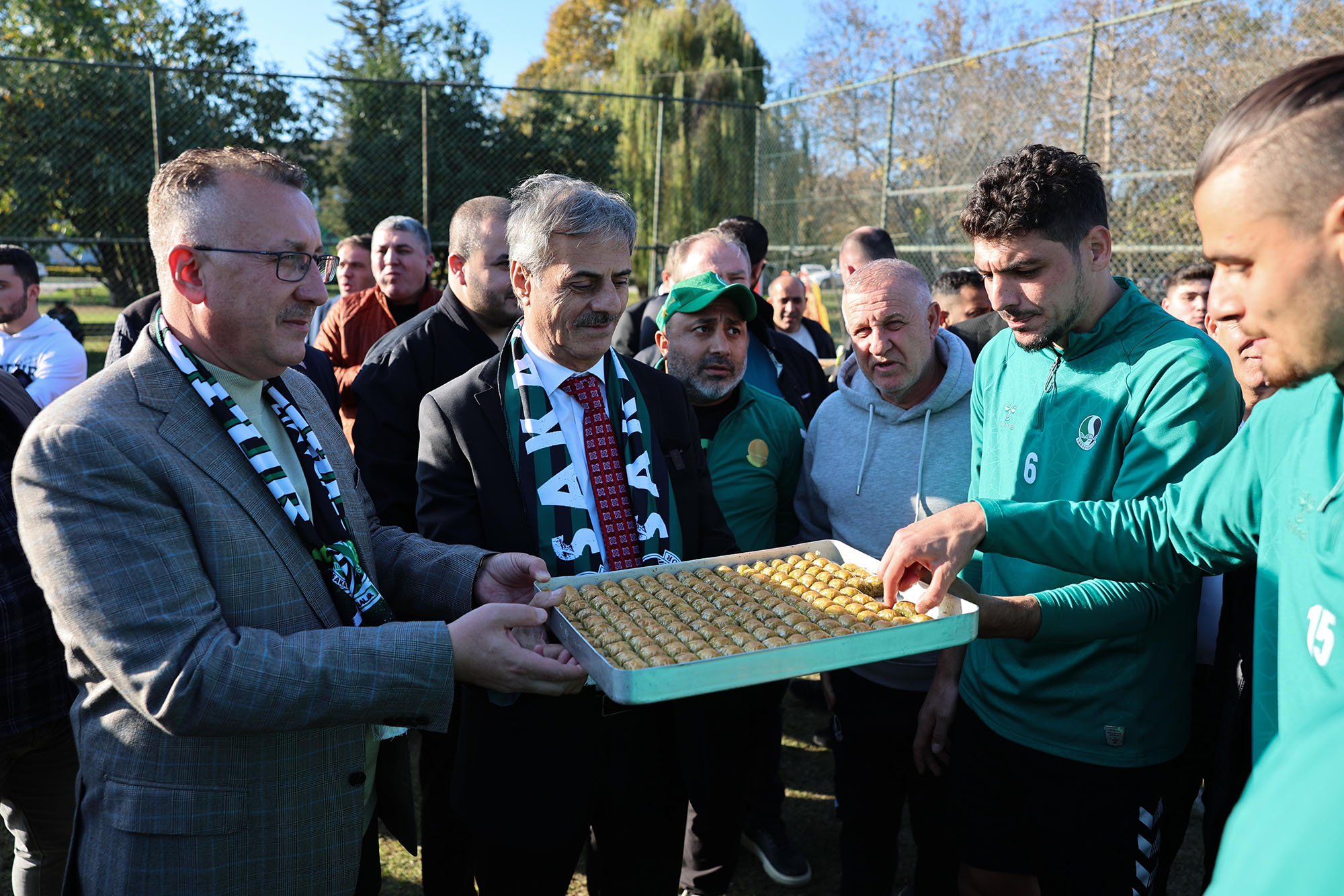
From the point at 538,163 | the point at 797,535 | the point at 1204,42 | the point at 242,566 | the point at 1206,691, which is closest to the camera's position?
the point at 242,566

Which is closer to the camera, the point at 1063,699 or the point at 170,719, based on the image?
the point at 170,719

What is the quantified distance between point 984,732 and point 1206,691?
0.60m

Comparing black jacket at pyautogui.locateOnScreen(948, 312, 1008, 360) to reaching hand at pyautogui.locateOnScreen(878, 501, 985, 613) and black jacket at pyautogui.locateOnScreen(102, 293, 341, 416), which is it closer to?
reaching hand at pyautogui.locateOnScreen(878, 501, 985, 613)

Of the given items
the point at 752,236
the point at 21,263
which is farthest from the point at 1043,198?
the point at 21,263

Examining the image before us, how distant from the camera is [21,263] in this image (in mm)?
5418

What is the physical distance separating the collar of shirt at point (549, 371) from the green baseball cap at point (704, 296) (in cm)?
92

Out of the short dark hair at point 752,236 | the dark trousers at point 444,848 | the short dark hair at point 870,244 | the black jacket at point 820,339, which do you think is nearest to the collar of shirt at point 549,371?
the dark trousers at point 444,848

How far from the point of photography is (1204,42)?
842cm

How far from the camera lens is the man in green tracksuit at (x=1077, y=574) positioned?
212 cm

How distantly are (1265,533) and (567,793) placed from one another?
64.4 inches

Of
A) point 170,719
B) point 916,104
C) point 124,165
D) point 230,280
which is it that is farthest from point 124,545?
point 124,165

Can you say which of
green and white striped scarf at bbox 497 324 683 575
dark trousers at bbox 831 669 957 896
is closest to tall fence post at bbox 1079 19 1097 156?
dark trousers at bbox 831 669 957 896

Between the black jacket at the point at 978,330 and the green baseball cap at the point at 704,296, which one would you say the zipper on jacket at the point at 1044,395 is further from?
the black jacket at the point at 978,330

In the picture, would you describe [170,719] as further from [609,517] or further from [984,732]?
[984,732]
